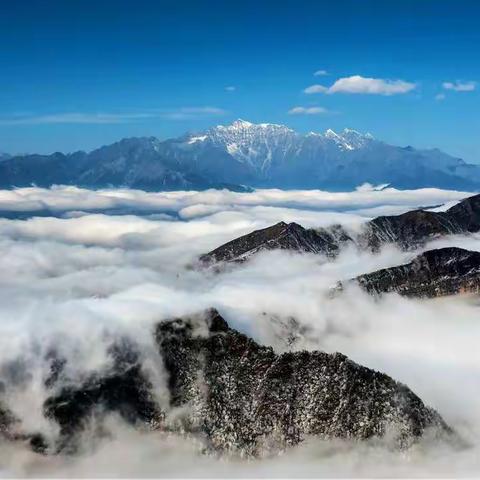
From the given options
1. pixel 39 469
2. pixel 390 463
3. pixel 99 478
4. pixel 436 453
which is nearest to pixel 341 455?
pixel 390 463

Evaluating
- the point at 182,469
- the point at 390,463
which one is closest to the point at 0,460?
the point at 182,469

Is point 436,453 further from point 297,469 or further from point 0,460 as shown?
point 0,460

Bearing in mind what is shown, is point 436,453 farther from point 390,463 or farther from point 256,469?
point 256,469

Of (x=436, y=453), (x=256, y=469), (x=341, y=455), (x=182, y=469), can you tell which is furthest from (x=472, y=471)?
(x=182, y=469)

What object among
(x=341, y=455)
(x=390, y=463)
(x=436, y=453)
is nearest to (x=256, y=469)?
(x=341, y=455)

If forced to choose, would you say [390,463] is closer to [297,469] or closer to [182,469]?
[297,469]

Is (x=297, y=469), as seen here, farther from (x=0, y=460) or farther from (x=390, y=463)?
(x=0, y=460)
